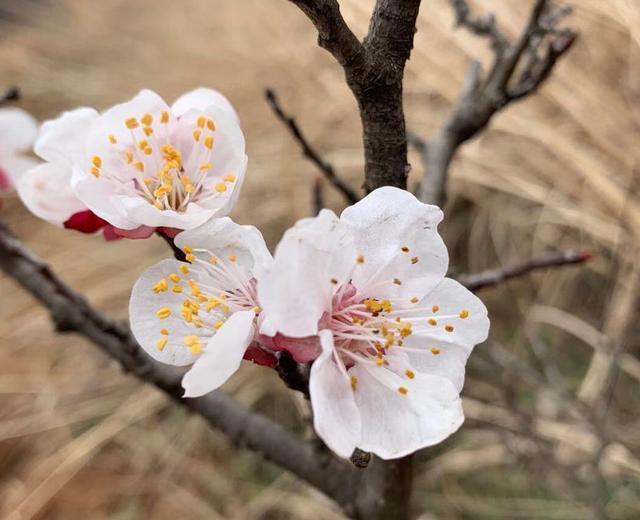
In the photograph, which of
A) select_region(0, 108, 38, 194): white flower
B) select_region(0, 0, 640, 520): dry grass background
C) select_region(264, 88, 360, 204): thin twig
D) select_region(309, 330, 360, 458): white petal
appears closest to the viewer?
select_region(309, 330, 360, 458): white petal

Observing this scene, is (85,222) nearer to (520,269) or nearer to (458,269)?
(520,269)

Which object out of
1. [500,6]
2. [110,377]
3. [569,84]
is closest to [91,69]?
[110,377]

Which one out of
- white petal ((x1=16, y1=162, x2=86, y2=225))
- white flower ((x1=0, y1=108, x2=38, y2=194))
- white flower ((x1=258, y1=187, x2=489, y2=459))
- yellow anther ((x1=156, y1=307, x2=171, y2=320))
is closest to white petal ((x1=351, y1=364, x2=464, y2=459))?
white flower ((x1=258, y1=187, x2=489, y2=459))

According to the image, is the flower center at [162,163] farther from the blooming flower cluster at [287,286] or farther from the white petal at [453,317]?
the white petal at [453,317]

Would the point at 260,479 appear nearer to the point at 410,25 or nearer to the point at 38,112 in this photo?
the point at 410,25

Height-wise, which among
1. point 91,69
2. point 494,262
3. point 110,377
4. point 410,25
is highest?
point 410,25

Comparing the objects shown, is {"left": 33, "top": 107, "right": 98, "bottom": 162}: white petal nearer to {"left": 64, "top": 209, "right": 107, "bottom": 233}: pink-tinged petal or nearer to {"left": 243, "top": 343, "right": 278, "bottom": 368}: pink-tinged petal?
{"left": 64, "top": 209, "right": 107, "bottom": 233}: pink-tinged petal
